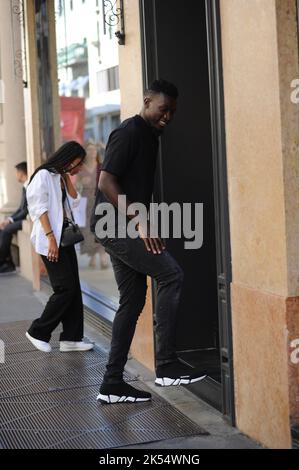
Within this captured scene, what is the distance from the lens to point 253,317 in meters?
4.48

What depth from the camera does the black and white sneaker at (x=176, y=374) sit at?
514 centimetres

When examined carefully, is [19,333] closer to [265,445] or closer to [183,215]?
[183,215]

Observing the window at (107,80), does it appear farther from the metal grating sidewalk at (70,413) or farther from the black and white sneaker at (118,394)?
the black and white sneaker at (118,394)

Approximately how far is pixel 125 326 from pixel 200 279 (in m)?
1.25

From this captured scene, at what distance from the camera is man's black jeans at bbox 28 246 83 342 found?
6906mm

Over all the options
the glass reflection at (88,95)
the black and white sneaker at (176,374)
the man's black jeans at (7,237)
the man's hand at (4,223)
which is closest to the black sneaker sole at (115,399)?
the black and white sneaker at (176,374)

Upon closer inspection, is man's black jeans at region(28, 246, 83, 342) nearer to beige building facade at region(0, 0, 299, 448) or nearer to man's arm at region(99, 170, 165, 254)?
man's arm at region(99, 170, 165, 254)

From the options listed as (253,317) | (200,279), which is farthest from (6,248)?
(253,317)

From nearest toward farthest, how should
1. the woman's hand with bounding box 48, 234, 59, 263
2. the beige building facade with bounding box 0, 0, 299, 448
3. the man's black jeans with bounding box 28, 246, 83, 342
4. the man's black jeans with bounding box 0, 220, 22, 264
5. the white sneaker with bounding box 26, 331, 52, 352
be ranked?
the beige building facade with bounding box 0, 0, 299, 448, the woman's hand with bounding box 48, 234, 59, 263, the man's black jeans with bounding box 28, 246, 83, 342, the white sneaker with bounding box 26, 331, 52, 352, the man's black jeans with bounding box 0, 220, 22, 264

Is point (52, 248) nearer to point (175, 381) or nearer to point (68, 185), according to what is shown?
point (68, 185)

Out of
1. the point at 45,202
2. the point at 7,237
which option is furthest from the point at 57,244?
the point at 7,237

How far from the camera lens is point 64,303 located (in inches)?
272

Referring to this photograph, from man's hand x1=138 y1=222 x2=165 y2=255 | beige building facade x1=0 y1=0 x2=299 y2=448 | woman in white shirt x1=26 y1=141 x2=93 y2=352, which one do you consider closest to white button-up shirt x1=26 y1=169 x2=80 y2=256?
woman in white shirt x1=26 y1=141 x2=93 y2=352

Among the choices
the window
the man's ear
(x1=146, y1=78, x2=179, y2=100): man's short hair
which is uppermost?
the window
